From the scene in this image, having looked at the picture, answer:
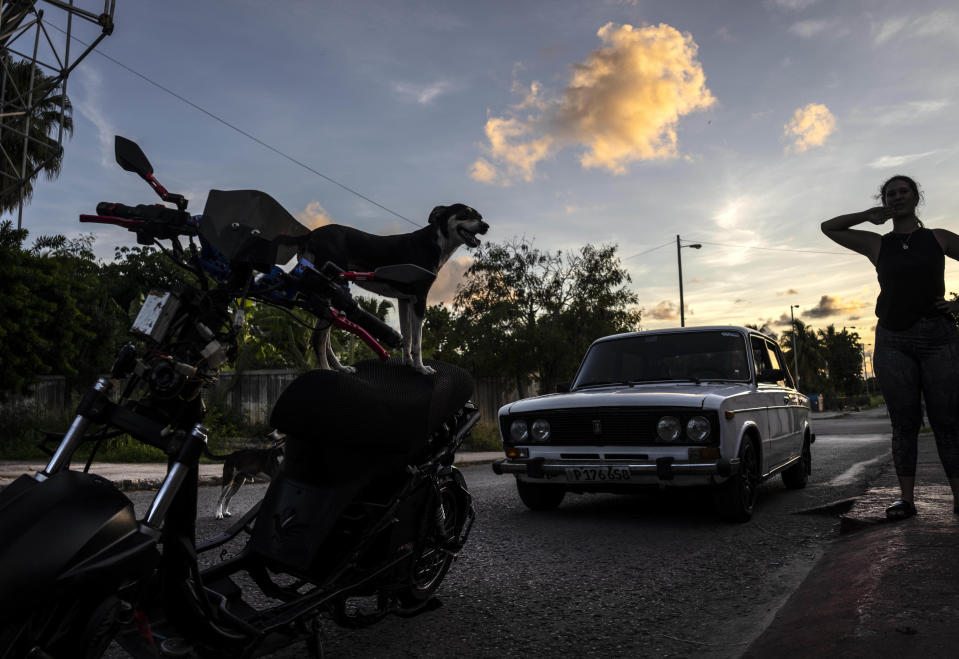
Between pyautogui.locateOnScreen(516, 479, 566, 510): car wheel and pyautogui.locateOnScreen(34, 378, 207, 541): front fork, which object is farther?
pyautogui.locateOnScreen(516, 479, 566, 510): car wheel

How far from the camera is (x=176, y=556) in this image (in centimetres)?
204

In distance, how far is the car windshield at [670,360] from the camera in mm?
7035

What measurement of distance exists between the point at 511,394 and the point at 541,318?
281 cm

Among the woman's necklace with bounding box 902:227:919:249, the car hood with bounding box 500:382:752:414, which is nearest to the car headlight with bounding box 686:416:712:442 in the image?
the car hood with bounding box 500:382:752:414

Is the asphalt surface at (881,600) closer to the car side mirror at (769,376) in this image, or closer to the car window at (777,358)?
the car side mirror at (769,376)

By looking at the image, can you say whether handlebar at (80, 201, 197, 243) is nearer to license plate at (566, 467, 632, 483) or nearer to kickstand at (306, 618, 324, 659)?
kickstand at (306, 618, 324, 659)

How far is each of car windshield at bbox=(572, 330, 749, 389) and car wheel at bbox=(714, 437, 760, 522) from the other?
106 cm

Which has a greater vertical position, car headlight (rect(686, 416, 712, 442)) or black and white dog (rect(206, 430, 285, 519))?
car headlight (rect(686, 416, 712, 442))

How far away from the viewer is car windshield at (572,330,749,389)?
7.04 metres

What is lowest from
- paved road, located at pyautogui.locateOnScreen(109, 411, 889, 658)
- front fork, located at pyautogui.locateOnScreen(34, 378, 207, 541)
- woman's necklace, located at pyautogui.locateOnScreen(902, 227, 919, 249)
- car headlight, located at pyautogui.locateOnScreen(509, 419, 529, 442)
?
paved road, located at pyautogui.locateOnScreen(109, 411, 889, 658)

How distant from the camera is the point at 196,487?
6.73 ft

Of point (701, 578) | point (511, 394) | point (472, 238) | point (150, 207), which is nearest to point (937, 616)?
point (701, 578)

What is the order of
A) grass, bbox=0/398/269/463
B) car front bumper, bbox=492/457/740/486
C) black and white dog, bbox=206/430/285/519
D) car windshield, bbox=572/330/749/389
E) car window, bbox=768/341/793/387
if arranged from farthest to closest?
1. grass, bbox=0/398/269/463
2. car window, bbox=768/341/793/387
3. car windshield, bbox=572/330/749/389
4. black and white dog, bbox=206/430/285/519
5. car front bumper, bbox=492/457/740/486

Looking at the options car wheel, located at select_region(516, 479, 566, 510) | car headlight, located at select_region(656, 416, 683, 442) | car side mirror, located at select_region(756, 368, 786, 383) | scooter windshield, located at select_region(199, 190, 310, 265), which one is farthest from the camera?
car side mirror, located at select_region(756, 368, 786, 383)
